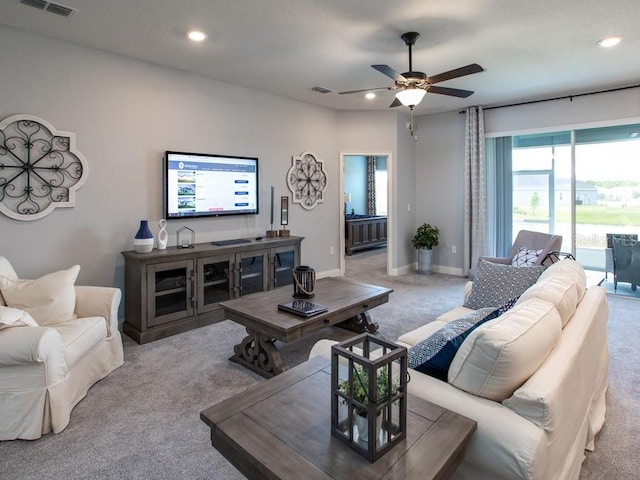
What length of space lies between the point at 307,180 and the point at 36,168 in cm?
332

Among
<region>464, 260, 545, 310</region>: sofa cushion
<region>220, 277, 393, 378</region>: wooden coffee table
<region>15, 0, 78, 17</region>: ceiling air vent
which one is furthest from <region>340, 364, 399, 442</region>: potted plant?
<region>15, 0, 78, 17</region>: ceiling air vent

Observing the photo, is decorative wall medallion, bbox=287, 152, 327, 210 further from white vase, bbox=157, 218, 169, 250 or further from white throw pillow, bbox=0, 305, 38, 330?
white throw pillow, bbox=0, 305, 38, 330

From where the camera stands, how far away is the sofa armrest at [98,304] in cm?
285

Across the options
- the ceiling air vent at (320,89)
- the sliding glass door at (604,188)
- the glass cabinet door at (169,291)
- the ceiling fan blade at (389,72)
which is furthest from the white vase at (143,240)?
Result: the sliding glass door at (604,188)

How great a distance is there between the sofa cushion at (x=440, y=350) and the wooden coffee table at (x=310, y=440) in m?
0.23

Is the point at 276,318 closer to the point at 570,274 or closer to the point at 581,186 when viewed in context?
the point at 570,274

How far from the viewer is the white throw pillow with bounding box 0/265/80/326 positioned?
2600 millimetres

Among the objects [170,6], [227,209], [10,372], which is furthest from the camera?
[227,209]

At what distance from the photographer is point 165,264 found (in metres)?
3.64

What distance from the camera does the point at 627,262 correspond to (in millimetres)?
4949

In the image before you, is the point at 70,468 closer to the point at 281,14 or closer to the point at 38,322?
the point at 38,322

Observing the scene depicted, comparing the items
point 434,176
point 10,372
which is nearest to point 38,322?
point 10,372

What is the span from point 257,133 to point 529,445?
4.59 m

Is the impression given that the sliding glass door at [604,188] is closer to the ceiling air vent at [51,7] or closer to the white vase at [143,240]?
the white vase at [143,240]
